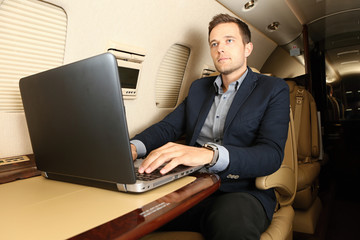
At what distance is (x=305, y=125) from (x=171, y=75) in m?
1.46

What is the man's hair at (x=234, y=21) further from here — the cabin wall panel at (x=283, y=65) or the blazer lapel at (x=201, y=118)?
the cabin wall panel at (x=283, y=65)

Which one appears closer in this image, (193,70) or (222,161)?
(222,161)

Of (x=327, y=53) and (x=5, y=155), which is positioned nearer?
(x=5, y=155)

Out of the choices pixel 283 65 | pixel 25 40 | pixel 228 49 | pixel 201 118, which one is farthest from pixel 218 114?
pixel 283 65

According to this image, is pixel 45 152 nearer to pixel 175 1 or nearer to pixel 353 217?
pixel 175 1

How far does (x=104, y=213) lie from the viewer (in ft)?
2.26

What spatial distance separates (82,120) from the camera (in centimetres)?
84

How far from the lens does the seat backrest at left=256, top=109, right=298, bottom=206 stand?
130 centimetres

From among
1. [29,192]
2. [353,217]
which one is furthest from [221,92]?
[353,217]

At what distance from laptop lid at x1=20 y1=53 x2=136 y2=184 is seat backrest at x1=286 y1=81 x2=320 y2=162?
234 cm

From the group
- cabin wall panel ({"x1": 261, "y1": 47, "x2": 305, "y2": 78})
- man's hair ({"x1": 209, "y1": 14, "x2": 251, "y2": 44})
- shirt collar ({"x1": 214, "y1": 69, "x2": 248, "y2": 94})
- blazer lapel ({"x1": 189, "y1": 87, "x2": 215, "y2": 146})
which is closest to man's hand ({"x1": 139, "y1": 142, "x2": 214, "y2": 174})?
blazer lapel ({"x1": 189, "y1": 87, "x2": 215, "y2": 146})

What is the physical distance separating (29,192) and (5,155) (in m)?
0.64

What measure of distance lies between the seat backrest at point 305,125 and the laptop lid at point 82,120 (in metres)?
2.34

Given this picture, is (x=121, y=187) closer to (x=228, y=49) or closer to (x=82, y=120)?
(x=82, y=120)
